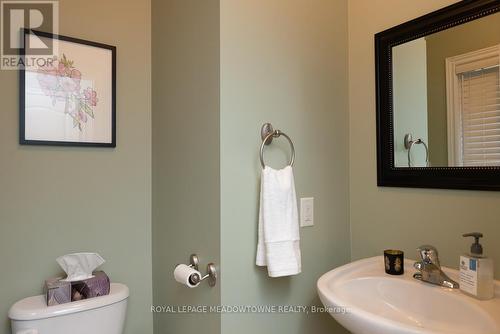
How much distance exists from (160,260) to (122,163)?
0.51 metres

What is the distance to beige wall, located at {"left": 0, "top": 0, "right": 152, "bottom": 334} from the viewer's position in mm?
1245

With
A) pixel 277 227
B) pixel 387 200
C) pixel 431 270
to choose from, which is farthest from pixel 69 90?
pixel 431 270

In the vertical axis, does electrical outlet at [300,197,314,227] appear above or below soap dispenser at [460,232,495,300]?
above

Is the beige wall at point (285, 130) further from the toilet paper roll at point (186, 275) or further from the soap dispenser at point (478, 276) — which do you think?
the soap dispenser at point (478, 276)

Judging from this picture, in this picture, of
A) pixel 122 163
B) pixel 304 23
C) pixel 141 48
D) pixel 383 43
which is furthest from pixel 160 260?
pixel 383 43

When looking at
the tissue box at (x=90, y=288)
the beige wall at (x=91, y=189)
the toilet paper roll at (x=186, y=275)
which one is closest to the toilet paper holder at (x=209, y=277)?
the toilet paper roll at (x=186, y=275)

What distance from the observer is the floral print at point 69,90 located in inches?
51.8

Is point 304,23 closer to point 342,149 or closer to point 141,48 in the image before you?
point 342,149

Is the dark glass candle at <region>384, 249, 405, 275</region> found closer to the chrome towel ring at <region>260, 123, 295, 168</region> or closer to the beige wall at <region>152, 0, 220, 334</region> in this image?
the chrome towel ring at <region>260, 123, 295, 168</region>

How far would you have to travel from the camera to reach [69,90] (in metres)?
1.36

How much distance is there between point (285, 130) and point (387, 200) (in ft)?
1.77

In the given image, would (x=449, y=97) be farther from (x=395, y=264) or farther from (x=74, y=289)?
(x=74, y=289)

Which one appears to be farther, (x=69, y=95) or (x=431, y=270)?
(x=69, y=95)

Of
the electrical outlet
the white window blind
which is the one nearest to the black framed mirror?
the white window blind
